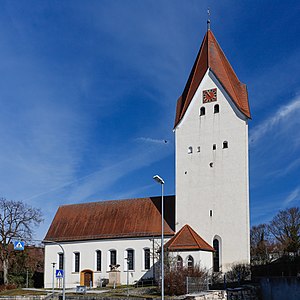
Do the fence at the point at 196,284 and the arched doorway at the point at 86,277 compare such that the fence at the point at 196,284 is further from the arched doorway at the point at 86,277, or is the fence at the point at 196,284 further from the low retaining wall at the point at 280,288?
the arched doorway at the point at 86,277

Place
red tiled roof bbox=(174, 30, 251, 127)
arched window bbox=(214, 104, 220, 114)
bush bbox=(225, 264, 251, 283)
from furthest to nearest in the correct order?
red tiled roof bbox=(174, 30, 251, 127) → arched window bbox=(214, 104, 220, 114) → bush bbox=(225, 264, 251, 283)

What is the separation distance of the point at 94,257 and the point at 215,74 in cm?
2082

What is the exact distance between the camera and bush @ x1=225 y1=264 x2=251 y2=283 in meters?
39.0

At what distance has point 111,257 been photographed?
47031 mm

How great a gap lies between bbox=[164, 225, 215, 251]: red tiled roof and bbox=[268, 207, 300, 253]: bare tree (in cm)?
2364

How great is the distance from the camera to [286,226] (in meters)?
68.1

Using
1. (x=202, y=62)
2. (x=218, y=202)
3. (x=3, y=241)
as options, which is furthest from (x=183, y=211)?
(x=3, y=241)

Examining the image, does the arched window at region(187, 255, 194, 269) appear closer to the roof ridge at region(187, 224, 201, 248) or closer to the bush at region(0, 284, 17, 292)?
Result: the roof ridge at region(187, 224, 201, 248)

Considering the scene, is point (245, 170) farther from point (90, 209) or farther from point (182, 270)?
point (90, 209)

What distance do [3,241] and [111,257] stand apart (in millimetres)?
13179

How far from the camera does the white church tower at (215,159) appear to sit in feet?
134

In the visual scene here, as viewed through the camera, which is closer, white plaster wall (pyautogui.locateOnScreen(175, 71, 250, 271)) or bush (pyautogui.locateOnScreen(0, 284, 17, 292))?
white plaster wall (pyautogui.locateOnScreen(175, 71, 250, 271))

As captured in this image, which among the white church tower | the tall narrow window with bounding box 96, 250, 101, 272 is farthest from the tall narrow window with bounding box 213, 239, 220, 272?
the tall narrow window with bounding box 96, 250, 101, 272

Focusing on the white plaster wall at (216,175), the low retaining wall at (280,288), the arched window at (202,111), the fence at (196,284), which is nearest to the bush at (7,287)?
the white plaster wall at (216,175)
